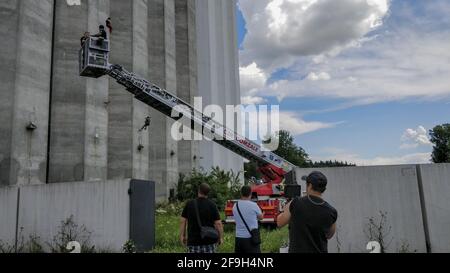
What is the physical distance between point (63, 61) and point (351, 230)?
1574cm

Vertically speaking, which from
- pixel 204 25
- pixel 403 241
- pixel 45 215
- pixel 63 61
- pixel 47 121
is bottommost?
pixel 403 241

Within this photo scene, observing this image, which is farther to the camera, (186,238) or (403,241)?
(403,241)

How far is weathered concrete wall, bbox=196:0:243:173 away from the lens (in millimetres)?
39594

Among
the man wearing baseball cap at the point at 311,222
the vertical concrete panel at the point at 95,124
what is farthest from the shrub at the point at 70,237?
the vertical concrete panel at the point at 95,124

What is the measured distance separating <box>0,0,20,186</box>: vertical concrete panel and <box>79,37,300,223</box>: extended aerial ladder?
4.14 metres

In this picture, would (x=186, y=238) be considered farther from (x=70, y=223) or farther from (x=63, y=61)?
(x=63, y=61)

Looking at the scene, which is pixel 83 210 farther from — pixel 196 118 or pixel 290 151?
pixel 290 151

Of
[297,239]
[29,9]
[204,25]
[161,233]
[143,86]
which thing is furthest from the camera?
[204,25]

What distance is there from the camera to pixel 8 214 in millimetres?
11445

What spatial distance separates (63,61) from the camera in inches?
760

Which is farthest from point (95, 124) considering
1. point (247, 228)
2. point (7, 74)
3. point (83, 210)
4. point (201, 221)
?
point (247, 228)

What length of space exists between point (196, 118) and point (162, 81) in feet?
42.2

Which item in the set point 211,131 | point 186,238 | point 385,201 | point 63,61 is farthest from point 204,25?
point 186,238

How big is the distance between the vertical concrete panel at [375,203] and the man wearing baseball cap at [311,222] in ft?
19.0
